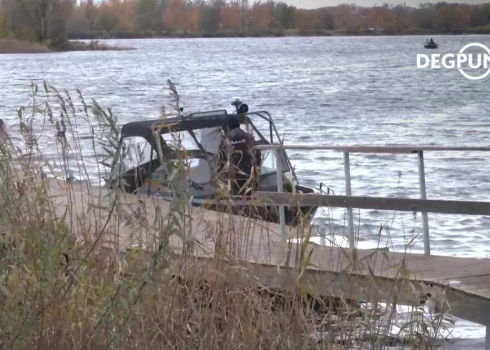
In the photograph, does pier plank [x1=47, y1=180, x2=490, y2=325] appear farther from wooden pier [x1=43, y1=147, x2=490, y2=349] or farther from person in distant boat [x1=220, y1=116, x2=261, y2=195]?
person in distant boat [x1=220, y1=116, x2=261, y2=195]

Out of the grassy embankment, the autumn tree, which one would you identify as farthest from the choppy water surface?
the autumn tree

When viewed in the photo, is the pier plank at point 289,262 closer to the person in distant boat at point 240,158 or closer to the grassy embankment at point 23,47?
the person in distant boat at point 240,158

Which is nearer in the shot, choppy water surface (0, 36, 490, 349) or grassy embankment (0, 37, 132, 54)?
choppy water surface (0, 36, 490, 349)

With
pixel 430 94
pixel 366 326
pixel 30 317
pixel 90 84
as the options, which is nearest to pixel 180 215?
pixel 30 317

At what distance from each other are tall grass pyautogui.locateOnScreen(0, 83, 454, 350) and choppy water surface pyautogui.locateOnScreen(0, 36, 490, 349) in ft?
2.53

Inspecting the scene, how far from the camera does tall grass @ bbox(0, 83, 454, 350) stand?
4117mm

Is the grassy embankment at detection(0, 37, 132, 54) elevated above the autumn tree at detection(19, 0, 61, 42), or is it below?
below

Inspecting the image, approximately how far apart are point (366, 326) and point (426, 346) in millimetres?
298

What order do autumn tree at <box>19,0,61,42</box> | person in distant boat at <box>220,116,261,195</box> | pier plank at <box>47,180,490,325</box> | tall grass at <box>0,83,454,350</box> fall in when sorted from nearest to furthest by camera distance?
1. tall grass at <box>0,83,454,350</box>
2. pier plank at <box>47,180,490,325</box>
3. person in distant boat at <box>220,116,261,195</box>
4. autumn tree at <box>19,0,61,42</box>

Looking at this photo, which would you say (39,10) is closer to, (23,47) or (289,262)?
(23,47)

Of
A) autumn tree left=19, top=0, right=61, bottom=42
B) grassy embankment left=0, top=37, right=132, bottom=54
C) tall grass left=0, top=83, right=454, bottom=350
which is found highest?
tall grass left=0, top=83, right=454, bottom=350

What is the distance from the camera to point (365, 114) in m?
47.0

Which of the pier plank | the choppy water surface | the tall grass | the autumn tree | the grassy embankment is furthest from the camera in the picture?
the grassy embankment

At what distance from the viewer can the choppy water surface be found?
14.4 meters
